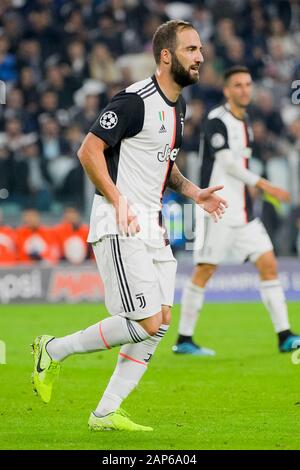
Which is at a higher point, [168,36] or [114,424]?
[168,36]

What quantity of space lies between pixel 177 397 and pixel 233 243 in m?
3.20

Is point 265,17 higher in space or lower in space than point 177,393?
higher

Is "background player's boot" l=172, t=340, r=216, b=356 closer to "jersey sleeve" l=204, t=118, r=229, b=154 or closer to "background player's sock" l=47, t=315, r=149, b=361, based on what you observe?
"jersey sleeve" l=204, t=118, r=229, b=154

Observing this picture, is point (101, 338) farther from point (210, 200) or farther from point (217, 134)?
point (217, 134)

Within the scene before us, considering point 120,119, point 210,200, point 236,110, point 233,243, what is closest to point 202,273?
point 233,243

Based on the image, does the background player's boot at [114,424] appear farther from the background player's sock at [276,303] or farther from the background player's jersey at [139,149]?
the background player's sock at [276,303]

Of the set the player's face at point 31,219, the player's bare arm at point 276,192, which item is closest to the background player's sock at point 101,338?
the player's bare arm at point 276,192

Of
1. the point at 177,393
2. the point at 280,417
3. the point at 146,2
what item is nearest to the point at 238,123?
the point at 177,393

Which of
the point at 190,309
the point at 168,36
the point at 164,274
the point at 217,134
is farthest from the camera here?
the point at 217,134

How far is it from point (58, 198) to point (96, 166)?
11.0m

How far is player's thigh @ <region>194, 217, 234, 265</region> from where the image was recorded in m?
11.3

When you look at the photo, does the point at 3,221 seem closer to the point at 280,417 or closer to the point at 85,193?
the point at 85,193

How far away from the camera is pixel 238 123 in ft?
38.1

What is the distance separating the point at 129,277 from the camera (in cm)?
680
